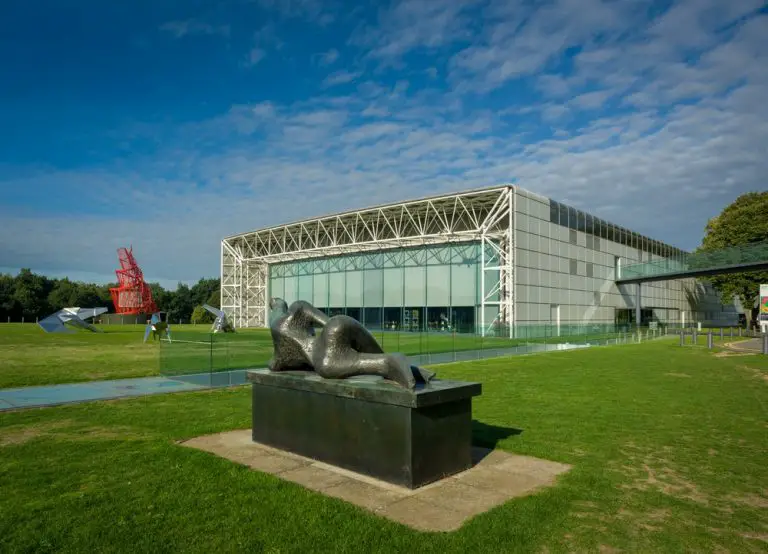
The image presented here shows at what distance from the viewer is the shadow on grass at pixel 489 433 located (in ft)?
27.6

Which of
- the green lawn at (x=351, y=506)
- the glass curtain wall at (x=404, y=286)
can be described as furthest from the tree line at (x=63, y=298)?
the green lawn at (x=351, y=506)

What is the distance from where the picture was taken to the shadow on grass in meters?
8.42

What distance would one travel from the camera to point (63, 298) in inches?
3179

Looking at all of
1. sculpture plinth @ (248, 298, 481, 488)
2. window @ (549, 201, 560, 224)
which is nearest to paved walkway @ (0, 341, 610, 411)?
sculpture plinth @ (248, 298, 481, 488)

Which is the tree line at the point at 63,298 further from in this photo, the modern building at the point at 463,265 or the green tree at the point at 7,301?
the modern building at the point at 463,265

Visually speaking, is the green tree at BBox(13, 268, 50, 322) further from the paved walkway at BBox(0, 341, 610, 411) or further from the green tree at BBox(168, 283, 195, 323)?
the paved walkway at BBox(0, 341, 610, 411)

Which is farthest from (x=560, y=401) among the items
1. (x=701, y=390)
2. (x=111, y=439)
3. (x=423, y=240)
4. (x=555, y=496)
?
(x=423, y=240)

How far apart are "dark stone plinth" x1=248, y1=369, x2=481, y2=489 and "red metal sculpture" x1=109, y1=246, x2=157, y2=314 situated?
6774 centimetres

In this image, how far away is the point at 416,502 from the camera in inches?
226

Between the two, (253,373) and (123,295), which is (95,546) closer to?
(253,373)

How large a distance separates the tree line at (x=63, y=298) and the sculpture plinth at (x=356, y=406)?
71032mm

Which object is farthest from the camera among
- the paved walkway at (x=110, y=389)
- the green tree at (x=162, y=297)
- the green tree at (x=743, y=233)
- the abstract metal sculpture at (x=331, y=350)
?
the green tree at (x=162, y=297)

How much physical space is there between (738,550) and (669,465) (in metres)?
2.72

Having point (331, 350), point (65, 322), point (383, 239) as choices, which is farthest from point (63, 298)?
point (331, 350)
